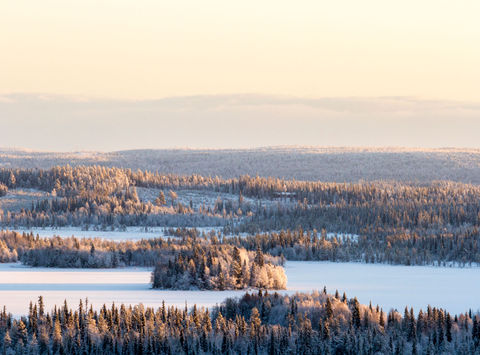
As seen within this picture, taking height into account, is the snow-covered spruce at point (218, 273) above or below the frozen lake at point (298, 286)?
above

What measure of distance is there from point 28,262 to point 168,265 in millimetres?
15901

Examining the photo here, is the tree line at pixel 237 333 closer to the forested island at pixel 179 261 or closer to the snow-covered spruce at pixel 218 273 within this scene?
the snow-covered spruce at pixel 218 273

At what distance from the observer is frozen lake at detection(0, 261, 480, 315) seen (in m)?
41.0

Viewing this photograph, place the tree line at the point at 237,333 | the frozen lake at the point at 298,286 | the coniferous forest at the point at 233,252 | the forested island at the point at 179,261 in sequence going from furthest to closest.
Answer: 1. the forested island at the point at 179,261
2. the frozen lake at the point at 298,286
3. the coniferous forest at the point at 233,252
4. the tree line at the point at 237,333

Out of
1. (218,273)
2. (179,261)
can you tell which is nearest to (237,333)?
(218,273)

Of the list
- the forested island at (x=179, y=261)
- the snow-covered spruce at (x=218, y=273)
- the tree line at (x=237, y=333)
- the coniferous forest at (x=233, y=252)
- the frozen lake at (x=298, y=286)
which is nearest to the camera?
the tree line at (x=237, y=333)

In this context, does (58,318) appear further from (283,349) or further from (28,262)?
(28,262)

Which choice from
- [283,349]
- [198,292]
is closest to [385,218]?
[198,292]

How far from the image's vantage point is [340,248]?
6938cm

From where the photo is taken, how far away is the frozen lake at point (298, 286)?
135 feet

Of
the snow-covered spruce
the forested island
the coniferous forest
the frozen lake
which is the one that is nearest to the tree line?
the coniferous forest

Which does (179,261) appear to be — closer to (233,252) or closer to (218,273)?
(218,273)

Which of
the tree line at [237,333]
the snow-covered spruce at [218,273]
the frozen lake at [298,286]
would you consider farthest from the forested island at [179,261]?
the tree line at [237,333]

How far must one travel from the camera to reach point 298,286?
158ft
